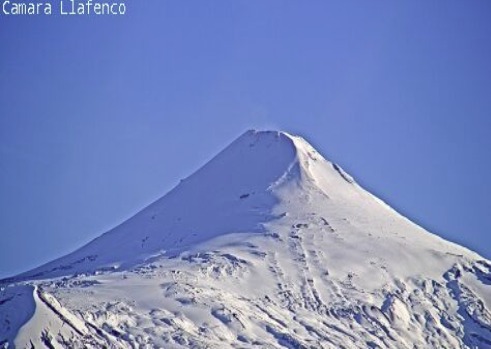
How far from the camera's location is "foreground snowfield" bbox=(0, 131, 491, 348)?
434ft

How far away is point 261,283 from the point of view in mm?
157500

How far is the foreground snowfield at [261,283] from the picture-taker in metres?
132

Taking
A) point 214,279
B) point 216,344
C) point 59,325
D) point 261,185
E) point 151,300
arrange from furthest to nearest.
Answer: point 261,185, point 214,279, point 151,300, point 216,344, point 59,325

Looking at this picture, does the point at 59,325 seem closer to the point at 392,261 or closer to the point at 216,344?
the point at 216,344

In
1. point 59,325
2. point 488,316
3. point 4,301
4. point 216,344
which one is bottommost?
point 488,316

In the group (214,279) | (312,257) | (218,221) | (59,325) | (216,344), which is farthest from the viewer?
(218,221)

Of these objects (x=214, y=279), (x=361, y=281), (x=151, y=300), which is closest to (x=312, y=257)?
(x=361, y=281)

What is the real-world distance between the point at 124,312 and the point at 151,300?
7020mm

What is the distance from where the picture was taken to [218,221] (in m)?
185

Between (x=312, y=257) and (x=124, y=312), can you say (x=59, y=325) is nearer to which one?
(x=124, y=312)

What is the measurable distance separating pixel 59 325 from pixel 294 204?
74.0m

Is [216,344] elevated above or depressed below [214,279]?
below

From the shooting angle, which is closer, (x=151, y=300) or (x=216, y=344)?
(x=216, y=344)

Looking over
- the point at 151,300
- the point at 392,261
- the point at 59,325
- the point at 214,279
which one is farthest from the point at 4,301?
the point at 392,261
